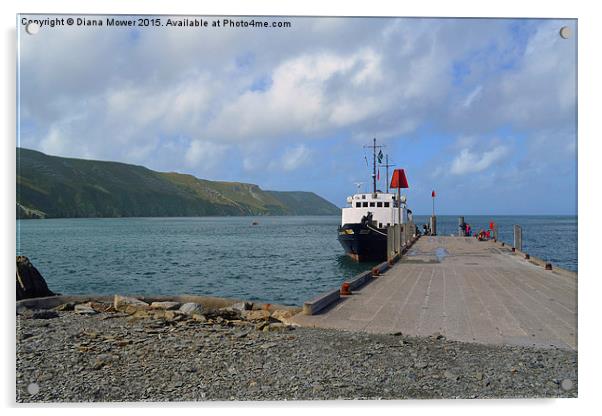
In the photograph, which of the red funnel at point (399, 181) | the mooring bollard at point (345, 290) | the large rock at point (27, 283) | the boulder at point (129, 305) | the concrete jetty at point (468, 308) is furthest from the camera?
the red funnel at point (399, 181)

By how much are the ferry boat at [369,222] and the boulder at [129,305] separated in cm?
2409

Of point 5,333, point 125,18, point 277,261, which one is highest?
point 125,18

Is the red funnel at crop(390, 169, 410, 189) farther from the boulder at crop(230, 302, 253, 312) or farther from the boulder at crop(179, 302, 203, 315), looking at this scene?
the boulder at crop(179, 302, 203, 315)

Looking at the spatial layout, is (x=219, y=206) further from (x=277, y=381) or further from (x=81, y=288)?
(x=277, y=381)

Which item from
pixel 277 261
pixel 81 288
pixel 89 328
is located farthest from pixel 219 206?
pixel 89 328

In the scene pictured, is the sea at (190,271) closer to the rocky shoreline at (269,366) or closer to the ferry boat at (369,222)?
the ferry boat at (369,222)

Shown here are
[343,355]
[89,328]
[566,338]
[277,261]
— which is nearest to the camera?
[343,355]

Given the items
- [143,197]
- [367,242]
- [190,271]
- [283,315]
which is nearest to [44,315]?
[283,315]

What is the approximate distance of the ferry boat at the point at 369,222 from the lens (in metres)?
34.3

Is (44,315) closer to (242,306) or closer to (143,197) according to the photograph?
(242,306)

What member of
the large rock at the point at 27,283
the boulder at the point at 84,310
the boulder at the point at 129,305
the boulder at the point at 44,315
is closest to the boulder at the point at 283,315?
the boulder at the point at 129,305

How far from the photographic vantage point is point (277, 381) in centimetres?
487

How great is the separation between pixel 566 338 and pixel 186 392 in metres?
5.11

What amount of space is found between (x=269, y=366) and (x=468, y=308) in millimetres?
4925
